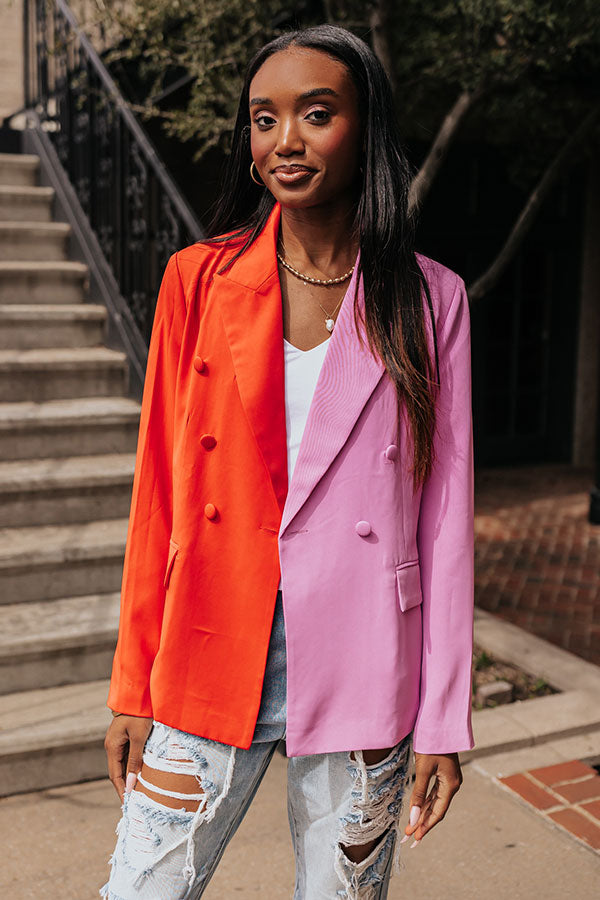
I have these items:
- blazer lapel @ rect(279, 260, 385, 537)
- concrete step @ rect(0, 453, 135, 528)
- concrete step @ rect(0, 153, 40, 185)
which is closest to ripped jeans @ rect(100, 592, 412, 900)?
blazer lapel @ rect(279, 260, 385, 537)

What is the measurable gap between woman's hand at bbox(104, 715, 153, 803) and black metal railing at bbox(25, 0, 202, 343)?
300 centimetres

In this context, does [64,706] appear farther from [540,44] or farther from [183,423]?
[540,44]

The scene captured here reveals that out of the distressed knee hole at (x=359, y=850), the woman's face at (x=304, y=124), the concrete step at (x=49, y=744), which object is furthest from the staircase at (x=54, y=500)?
the woman's face at (x=304, y=124)

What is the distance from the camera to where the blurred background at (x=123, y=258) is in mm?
3742

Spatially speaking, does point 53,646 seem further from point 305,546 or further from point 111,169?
point 111,169

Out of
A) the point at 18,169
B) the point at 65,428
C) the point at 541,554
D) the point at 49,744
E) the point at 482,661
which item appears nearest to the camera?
the point at 49,744

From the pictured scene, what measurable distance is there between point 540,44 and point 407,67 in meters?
1.17

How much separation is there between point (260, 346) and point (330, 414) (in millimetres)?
161

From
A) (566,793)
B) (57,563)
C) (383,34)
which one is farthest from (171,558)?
(383,34)

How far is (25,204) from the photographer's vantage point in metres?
6.11

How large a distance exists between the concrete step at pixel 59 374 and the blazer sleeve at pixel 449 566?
360 centimetres

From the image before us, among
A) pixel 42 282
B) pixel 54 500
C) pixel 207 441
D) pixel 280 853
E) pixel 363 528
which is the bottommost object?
pixel 280 853

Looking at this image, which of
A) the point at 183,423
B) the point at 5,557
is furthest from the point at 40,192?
the point at 183,423

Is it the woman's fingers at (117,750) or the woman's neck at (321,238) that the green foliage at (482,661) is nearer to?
the woman's fingers at (117,750)
